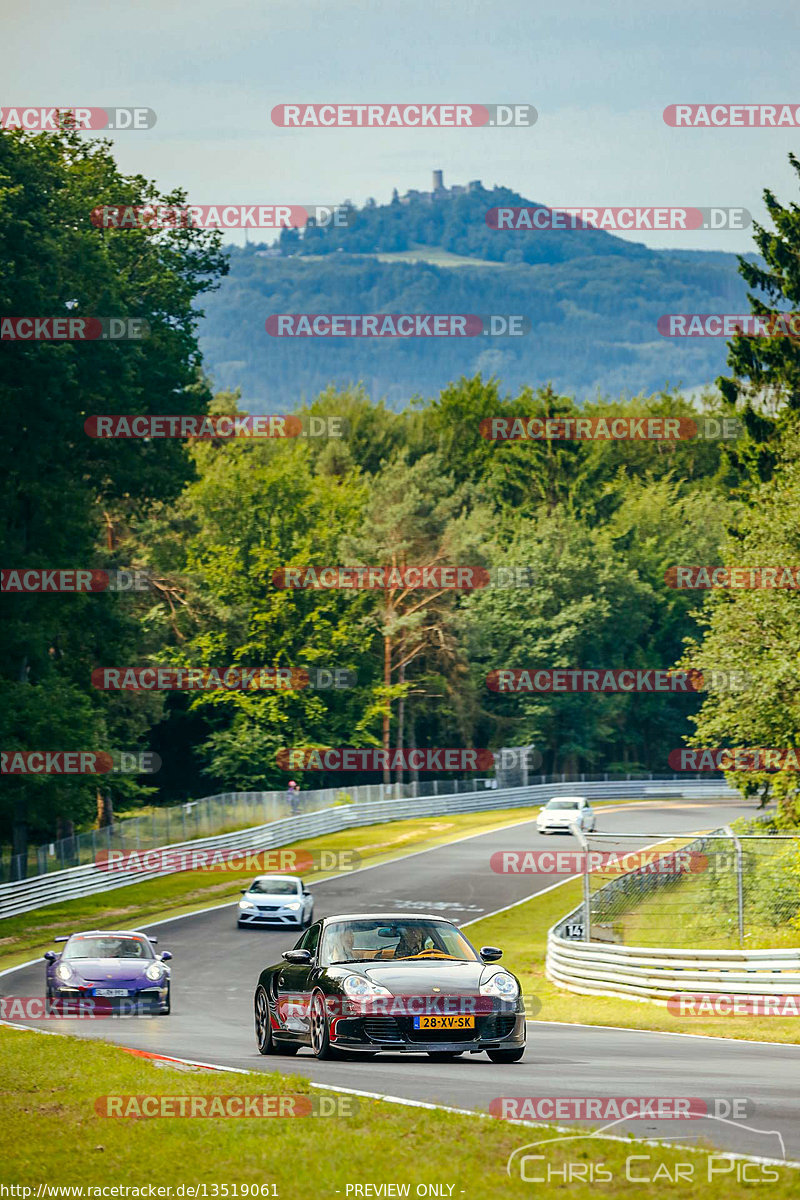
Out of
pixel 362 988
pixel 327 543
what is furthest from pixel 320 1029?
pixel 327 543

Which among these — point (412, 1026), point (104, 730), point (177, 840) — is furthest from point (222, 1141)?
point (177, 840)

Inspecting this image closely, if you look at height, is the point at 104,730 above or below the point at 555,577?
below

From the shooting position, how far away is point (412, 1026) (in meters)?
13.1

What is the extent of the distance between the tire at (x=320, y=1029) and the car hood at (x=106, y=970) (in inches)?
303

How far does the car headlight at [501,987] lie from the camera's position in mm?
13281

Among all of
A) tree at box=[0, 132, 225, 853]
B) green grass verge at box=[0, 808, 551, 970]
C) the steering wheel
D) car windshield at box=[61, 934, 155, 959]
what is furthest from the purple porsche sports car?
tree at box=[0, 132, 225, 853]

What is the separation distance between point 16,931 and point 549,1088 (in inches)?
1086

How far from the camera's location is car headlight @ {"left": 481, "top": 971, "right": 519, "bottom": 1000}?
13.3m

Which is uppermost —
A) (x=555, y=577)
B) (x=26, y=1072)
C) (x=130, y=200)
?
(x=130, y=200)

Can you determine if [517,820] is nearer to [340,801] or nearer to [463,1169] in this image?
[340,801]

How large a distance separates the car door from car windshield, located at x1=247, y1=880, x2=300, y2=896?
21.9m

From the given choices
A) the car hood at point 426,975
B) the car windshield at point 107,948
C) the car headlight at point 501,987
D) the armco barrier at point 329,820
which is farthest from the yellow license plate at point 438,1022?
the armco barrier at point 329,820

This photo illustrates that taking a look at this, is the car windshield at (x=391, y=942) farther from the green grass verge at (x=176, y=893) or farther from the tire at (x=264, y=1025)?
the green grass verge at (x=176, y=893)

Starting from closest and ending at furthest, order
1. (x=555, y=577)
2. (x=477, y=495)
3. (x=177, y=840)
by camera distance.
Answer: (x=177, y=840) < (x=555, y=577) < (x=477, y=495)
